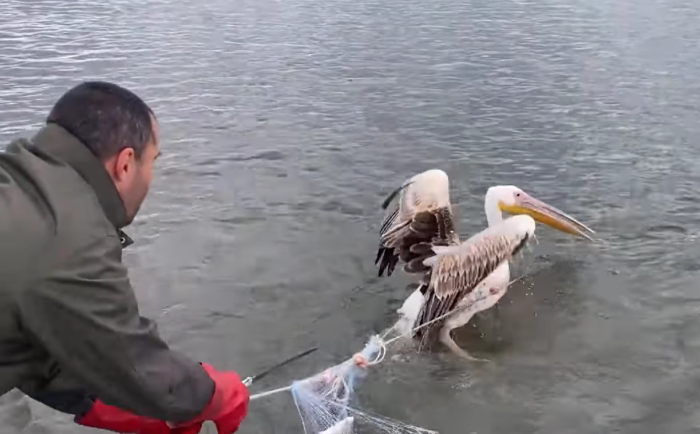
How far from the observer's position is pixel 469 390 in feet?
16.5

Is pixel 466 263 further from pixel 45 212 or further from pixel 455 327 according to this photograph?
pixel 45 212

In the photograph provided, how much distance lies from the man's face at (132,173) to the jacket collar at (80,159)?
0.22 feet

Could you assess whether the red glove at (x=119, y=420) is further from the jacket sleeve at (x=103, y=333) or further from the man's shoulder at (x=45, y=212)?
the man's shoulder at (x=45, y=212)

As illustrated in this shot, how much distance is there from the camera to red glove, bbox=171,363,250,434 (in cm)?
263

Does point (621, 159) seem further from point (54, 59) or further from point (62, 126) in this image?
point (54, 59)

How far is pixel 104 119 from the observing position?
7.38ft

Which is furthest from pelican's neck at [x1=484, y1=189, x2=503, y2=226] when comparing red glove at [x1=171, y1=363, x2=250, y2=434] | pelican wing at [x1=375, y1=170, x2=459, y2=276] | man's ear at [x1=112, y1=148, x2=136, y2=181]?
man's ear at [x1=112, y1=148, x2=136, y2=181]

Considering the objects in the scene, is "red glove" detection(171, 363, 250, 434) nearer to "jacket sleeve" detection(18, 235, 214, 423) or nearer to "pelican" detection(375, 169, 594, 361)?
"jacket sleeve" detection(18, 235, 214, 423)

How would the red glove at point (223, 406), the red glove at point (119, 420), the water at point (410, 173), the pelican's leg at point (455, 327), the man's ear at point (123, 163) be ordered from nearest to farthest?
the man's ear at point (123, 163) < the red glove at point (223, 406) < the red glove at point (119, 420) < the water at point (410, 173) < the pelican's leg at point (455, 327)

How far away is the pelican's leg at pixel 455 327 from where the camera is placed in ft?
18.0

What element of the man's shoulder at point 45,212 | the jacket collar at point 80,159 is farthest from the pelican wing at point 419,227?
the man's shoulder at point 45,212

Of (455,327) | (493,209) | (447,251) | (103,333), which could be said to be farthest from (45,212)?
(493,209)

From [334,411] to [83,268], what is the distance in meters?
2.81

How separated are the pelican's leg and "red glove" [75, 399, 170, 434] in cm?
292
